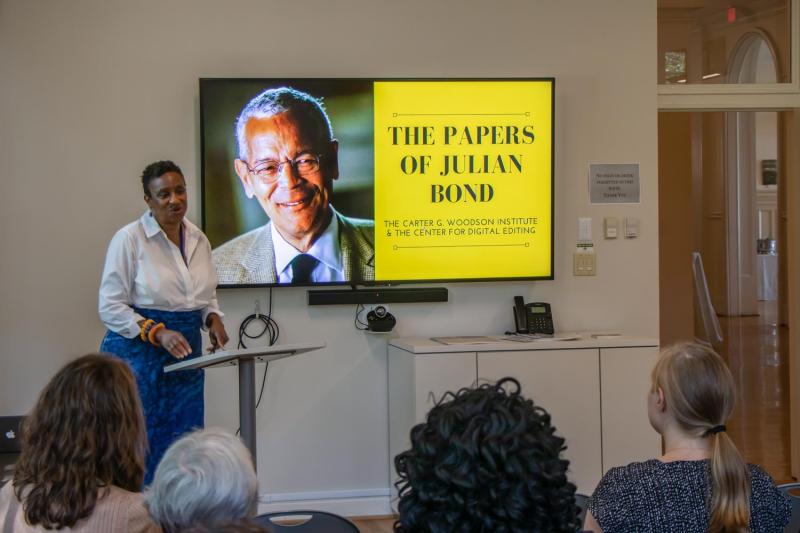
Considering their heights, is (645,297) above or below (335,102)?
below

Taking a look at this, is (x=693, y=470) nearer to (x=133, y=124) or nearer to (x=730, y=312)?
(x=133, y=124)

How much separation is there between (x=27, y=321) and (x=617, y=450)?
291cm

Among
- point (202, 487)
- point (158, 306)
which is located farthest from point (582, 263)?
point (202, 487)

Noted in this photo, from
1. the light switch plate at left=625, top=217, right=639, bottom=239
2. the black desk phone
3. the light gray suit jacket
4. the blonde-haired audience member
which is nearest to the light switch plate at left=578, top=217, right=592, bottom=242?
the light switch plate at left=625, top=217, right=639, bottom=239

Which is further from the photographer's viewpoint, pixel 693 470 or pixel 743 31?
pixel 743 31

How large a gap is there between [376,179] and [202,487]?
10.1ft

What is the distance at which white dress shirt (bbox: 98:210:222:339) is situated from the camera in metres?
3.34

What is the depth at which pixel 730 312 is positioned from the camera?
12.3 meters

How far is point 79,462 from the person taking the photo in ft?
5.82

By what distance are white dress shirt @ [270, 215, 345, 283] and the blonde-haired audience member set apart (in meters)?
2.54

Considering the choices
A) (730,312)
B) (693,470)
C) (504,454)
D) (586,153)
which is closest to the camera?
(504,454)

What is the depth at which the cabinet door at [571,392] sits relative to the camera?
4.21 m

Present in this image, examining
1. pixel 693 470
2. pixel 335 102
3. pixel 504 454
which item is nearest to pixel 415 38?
pixel 335 102

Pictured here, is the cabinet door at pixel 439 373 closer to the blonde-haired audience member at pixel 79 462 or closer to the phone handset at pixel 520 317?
the phone handset at pixel 520 317
